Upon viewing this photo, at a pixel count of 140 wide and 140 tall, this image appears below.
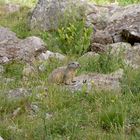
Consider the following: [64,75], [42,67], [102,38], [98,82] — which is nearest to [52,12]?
[102,38]

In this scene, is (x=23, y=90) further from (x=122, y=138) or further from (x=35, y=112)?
(x=122, y=138)

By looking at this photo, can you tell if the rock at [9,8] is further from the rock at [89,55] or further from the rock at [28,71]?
the rock at [28,71]

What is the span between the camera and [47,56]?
952 centimetres

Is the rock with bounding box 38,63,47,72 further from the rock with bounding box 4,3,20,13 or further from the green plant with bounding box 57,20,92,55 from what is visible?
the rock with bounding box 4,3,20,13

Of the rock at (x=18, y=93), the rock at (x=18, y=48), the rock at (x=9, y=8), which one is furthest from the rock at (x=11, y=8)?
the rock at (x=18, y=93)

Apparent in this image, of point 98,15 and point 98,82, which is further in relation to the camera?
point 98,15

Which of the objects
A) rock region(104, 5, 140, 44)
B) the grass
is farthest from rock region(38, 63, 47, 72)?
rock region(104, 5, 140, 44)

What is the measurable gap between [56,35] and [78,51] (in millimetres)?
1441

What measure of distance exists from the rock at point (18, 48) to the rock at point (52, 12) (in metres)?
1.37

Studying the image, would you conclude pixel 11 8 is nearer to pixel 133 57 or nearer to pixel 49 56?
pixel 49 56

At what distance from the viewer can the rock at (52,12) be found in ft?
36.9

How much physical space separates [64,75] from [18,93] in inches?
38.7

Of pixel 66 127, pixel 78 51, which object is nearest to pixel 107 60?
pixel 78 51

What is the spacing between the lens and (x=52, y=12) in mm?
11664
